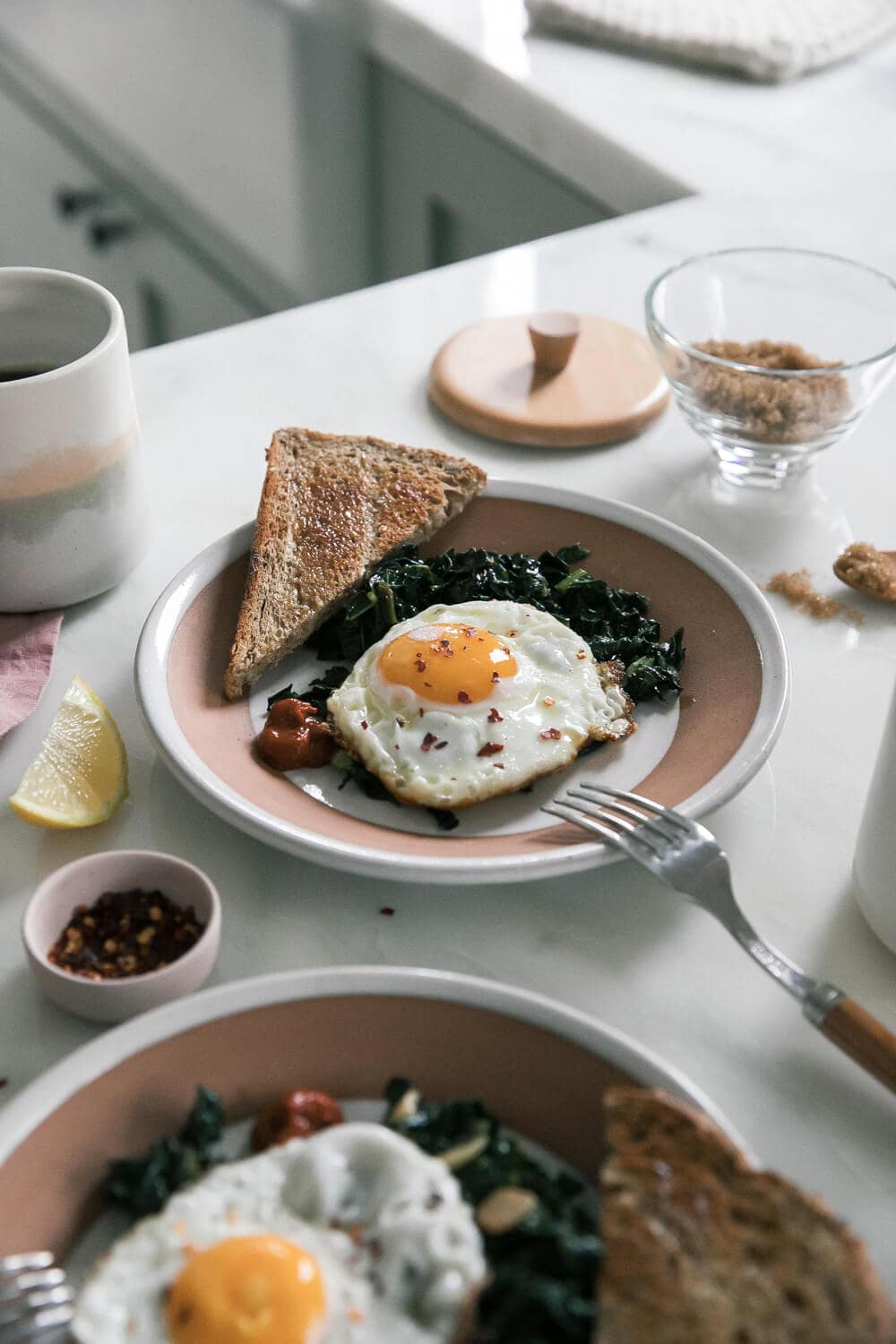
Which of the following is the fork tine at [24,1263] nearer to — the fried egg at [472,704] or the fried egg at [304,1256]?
the fried egg at [304,1256]

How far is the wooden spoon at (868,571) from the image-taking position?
2.04m

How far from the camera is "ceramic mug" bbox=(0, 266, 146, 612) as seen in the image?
5.98ft

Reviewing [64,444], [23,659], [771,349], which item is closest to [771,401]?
[771,349]

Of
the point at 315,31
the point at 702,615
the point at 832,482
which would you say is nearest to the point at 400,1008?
the point at 702,615

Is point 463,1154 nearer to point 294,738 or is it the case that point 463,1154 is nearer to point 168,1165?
point 168,1165

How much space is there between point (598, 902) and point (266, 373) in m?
1.51

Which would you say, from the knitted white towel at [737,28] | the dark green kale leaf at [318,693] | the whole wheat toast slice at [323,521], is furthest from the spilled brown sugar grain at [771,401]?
the knitted white towel at [737,28]

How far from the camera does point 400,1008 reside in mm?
1264

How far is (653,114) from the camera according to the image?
349 centimetres

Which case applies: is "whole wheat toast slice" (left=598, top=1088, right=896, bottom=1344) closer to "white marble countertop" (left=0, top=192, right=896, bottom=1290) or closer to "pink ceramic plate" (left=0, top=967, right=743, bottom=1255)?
"pink ceramic plate" (left=0, top=967, right=743, bottom=1255)

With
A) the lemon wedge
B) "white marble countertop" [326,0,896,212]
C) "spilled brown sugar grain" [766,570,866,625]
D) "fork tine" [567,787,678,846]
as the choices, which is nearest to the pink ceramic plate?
"fork tine" [567,787,678,846]

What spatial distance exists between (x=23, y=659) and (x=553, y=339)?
122cm

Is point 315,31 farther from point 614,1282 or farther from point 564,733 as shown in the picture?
point 614,1282

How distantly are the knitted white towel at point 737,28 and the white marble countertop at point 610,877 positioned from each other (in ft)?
5.22
